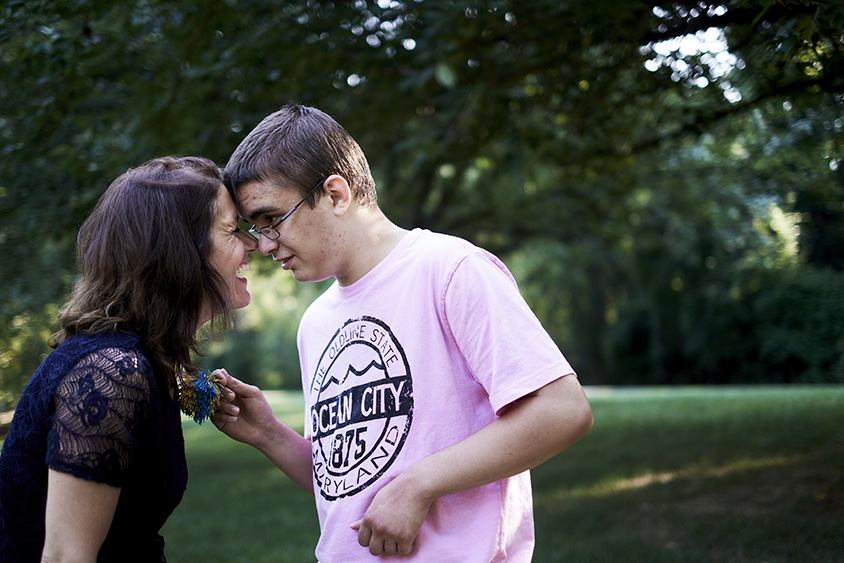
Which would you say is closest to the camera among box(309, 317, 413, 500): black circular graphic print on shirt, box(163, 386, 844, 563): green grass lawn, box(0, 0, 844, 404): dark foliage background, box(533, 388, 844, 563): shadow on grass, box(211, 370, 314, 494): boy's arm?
box(309, 317, 413, 500): black circular graphic print on shirt

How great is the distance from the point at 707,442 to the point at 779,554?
3.74m

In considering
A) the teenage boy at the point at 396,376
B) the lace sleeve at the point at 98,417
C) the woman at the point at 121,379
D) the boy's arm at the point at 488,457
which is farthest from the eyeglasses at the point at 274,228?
the boy's arm at the point at 488,457

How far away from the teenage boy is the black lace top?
444 mm

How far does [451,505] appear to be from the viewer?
1809 mm

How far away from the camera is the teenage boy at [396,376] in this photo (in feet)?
5.49

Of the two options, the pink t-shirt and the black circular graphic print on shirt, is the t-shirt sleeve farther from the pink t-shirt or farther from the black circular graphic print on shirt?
the black circular graphic print on shirt

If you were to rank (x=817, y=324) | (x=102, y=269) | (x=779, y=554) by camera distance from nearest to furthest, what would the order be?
1. (x=102, y=269)
2. (x=779, y=554)
3. (x=817, y=324)

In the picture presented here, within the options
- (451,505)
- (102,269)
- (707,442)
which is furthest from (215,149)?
(707,442)

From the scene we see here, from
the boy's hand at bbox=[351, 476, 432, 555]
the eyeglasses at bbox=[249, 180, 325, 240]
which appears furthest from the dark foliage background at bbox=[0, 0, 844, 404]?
the boy's hand at bbox=[351, 476, 432, 555]

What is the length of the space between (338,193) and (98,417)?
34.7 inches

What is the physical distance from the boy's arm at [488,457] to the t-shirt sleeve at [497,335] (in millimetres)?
45

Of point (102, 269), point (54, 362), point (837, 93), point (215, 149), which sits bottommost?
point (54, 362)

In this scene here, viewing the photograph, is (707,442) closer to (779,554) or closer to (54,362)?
(779,554)

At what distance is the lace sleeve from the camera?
1.54 meters
